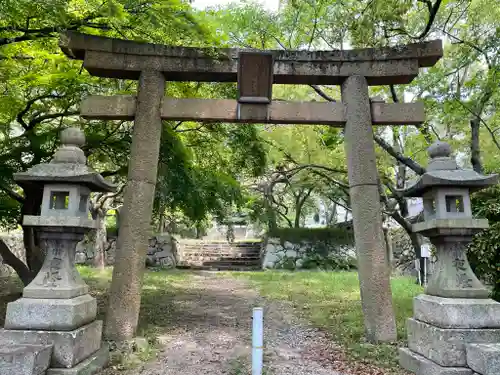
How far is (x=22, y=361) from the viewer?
3.47 meters

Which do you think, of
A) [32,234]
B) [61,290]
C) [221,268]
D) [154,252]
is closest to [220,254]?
[221,268]

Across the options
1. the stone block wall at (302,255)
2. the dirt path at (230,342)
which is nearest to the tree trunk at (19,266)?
the dirt path at (230,342)

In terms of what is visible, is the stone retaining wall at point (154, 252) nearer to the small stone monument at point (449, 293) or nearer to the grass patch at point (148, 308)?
the grass patch at point (148, 308)

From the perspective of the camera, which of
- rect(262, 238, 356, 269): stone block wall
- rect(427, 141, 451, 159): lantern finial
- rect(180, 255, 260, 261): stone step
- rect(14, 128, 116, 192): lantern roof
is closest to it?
rect(14, 128, 116, 192): lantern roof

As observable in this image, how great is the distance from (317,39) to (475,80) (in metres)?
3.69

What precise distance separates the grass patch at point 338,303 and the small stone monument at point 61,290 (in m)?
3.41

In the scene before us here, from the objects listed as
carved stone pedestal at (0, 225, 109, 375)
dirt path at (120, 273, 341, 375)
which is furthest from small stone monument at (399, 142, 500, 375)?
carved stone pedestal at (0, 225, 109, 375)

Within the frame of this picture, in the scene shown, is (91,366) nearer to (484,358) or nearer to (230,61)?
(484,358)

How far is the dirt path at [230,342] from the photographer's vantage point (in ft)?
→ 14.8

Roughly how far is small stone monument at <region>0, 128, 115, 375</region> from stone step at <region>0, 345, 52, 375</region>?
0.10 ft

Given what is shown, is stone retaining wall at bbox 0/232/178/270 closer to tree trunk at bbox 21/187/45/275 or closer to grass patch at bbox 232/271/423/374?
grass patch at bbox 232/271/423/374

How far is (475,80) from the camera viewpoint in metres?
7.92

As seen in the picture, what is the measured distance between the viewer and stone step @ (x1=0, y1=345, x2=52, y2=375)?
3.44m

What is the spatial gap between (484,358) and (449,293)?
74 centimetres
